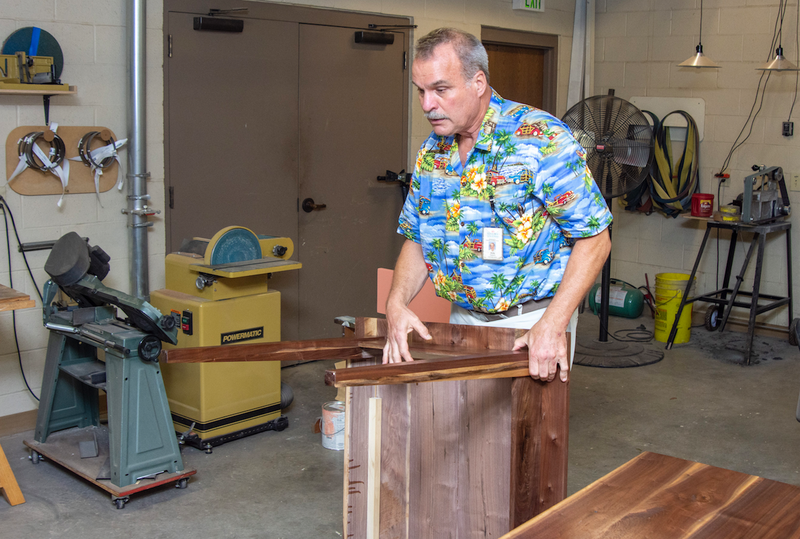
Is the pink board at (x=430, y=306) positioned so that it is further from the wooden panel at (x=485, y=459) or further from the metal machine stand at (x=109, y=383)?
the wooden panel at (x=485, y=459)

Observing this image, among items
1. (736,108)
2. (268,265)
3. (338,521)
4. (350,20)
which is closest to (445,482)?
(338,521)

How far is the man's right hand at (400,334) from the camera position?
1962mm

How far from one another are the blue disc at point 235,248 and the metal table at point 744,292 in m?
3.11

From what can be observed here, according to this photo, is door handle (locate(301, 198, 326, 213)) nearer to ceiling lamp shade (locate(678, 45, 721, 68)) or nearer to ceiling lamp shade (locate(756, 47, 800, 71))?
ceiling lamp shade (locate(678, 45, 721, 68))

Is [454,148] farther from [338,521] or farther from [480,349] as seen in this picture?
[338,521]

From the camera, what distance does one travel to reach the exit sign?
582 cm

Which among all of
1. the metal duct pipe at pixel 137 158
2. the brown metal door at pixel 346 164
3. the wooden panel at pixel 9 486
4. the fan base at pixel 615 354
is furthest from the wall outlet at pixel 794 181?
the wooden panel at pixel 9 486

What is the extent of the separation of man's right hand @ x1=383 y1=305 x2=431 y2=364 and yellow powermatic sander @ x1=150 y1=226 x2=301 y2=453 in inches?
63.4

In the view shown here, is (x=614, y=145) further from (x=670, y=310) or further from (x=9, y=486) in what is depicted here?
(x=9, y=486)

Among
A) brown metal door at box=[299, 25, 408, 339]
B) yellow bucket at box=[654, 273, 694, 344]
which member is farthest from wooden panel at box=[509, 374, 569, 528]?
yellow bucket at box=[654, 273, 694, 344]

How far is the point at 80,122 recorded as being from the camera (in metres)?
3.78

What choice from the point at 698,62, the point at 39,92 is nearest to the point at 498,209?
the point at 39,92

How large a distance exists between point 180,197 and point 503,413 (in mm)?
2841

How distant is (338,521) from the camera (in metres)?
3.01
